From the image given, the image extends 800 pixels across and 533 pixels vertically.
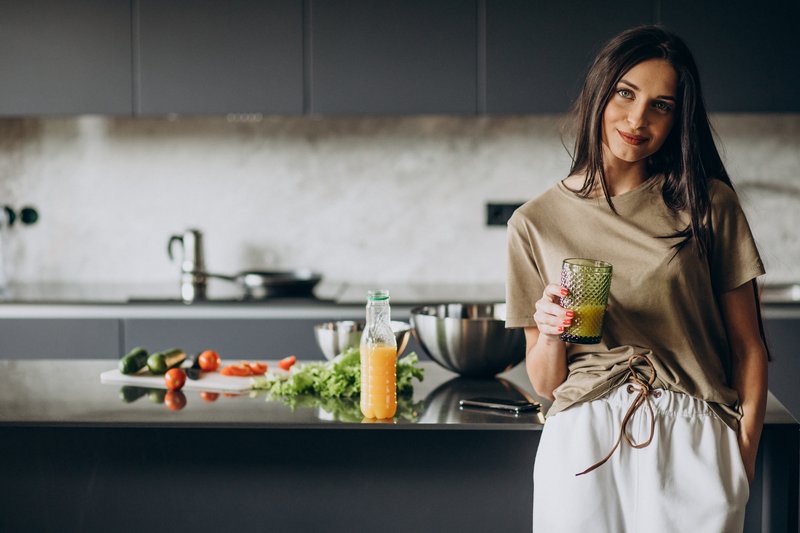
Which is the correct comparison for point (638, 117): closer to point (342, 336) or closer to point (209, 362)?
point (342, 336)

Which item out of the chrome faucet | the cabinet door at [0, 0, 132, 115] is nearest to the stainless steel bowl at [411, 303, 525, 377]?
the chrome faucet

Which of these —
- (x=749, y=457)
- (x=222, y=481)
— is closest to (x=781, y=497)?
(x=749, y=457)

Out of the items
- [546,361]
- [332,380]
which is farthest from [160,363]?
[546,361]

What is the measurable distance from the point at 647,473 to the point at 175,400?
97 centimetres

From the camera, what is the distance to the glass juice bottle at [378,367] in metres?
1.70

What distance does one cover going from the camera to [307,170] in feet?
12.8

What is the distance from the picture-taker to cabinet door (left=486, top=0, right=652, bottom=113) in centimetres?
342

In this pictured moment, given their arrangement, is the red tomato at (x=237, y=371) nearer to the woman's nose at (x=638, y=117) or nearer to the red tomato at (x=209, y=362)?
the red tomato at (x=209, y=362)

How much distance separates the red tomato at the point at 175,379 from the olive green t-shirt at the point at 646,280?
78cm

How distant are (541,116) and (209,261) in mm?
1584

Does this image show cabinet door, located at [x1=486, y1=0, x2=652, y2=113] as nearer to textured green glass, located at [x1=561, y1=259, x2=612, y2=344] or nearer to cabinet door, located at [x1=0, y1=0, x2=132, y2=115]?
cabinet door, located at [x1=0, y1=0, x2=132, y2=115]

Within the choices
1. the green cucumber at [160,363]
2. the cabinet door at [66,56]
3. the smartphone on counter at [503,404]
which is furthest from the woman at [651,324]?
the cabinet door at [66,56]

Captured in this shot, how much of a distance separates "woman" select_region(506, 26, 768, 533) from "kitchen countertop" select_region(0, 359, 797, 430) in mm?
180

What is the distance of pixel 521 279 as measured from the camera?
1623mm
